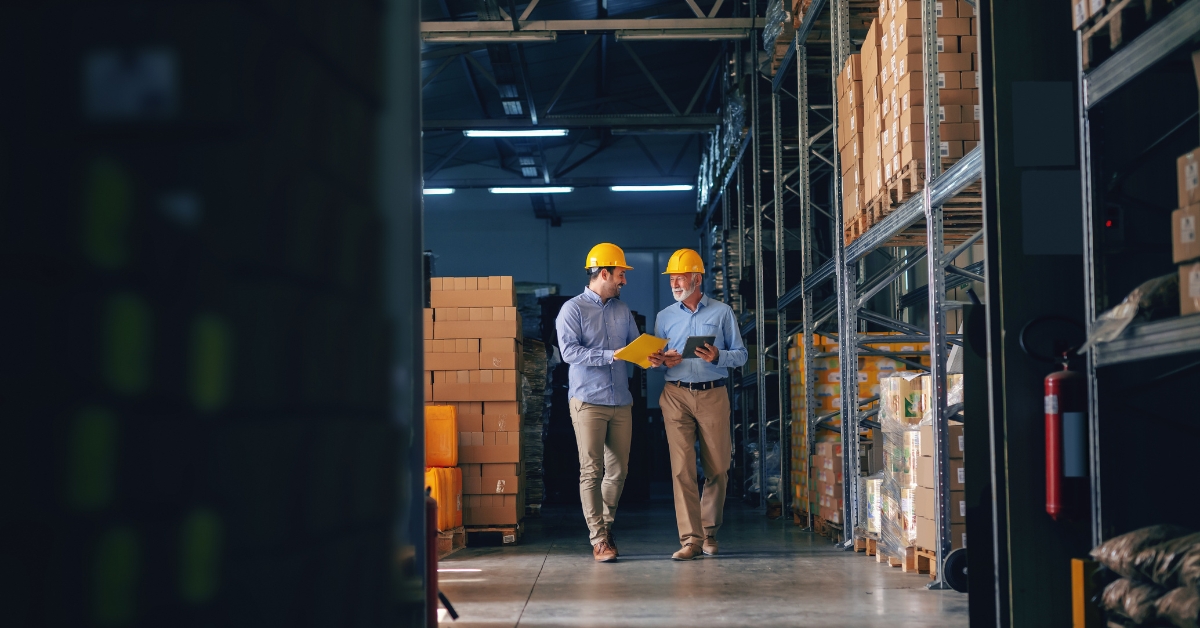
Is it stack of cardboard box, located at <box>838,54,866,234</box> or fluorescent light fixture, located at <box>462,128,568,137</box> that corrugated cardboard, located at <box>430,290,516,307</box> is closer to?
stack of cardboard box, located at <box>838,54,866,234</box>

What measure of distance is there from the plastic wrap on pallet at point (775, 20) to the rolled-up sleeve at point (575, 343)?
12.3 ft

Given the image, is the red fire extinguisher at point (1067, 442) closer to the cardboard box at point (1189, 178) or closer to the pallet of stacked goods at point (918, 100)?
the cardboard box at point (1189, 178)

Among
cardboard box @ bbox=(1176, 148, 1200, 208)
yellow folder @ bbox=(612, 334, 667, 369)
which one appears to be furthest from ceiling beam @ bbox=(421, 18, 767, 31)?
cardboard box @ bbox=(1176, 148, 1200, 208)

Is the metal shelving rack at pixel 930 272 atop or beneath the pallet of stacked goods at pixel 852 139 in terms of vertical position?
beneath

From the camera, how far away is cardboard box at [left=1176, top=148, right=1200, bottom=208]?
2.76 metres

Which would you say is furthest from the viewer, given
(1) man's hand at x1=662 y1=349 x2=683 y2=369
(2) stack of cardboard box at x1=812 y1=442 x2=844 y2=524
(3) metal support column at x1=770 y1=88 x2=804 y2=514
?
(3) metal support column at x1=770 y1=88 x2=804 y2=514

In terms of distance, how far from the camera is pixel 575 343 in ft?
23.3

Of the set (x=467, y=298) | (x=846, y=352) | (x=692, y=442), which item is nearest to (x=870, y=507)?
(x=846, y=352)

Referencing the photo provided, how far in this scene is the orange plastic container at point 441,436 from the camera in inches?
311

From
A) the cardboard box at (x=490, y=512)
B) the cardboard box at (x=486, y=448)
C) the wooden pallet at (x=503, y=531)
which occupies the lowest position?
the wooden pallet at (x=503, y=531)

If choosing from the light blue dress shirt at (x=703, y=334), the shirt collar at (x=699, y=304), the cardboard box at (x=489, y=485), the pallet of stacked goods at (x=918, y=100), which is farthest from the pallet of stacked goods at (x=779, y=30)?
the cardboard box at (x=489, y=485)

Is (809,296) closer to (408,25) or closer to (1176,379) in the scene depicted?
(1176,379)

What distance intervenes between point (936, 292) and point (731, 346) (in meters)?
2.00

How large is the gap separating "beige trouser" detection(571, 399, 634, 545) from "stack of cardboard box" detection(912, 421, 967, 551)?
2.01 m
